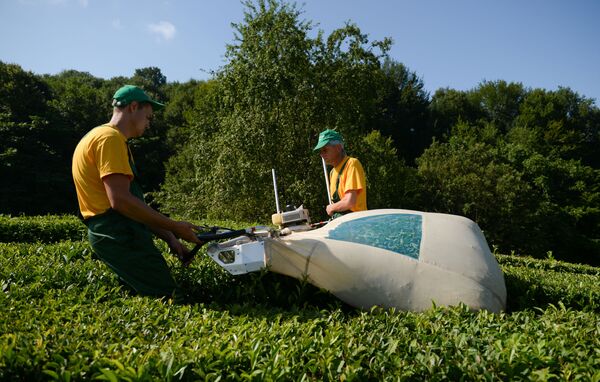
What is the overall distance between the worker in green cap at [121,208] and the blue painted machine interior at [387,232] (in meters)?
1.51

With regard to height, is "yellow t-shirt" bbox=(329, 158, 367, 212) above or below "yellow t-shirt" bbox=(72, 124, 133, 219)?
below

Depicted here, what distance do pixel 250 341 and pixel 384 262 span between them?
1852 mm

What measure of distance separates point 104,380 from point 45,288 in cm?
203

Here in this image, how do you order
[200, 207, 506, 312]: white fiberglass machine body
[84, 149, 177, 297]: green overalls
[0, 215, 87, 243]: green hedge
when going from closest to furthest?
1. [84, 149, 177, 297]: green overalls
2. [200, 207, 506, 312]: white fiberglass machine body
3. [0, 215, 87, 243]: green hedge

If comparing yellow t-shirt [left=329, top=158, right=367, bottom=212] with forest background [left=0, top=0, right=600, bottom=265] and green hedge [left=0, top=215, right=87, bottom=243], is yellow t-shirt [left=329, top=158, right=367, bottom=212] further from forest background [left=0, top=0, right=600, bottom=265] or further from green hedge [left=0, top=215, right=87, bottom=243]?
forest background [left=0, top=0, right=600, bottom=265]

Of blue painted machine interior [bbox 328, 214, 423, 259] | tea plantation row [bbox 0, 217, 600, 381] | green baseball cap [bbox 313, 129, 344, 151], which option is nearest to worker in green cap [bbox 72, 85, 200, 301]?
tea plantation row [bbox 0, 217, 600, 381]

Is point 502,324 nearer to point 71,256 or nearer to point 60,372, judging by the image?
point 60,372

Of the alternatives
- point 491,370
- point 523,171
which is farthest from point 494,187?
point 491,370

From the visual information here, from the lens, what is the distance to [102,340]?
9.04 ft

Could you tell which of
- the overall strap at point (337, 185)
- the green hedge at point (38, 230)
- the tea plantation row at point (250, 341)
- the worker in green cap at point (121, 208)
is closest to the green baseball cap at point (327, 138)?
the overall strap at point (337, 185)

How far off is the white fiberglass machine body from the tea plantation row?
285mm

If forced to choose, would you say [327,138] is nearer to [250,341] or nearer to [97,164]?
[97,164]

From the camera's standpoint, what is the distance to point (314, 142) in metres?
22.2

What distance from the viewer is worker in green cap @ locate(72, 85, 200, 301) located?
3.58 meters
